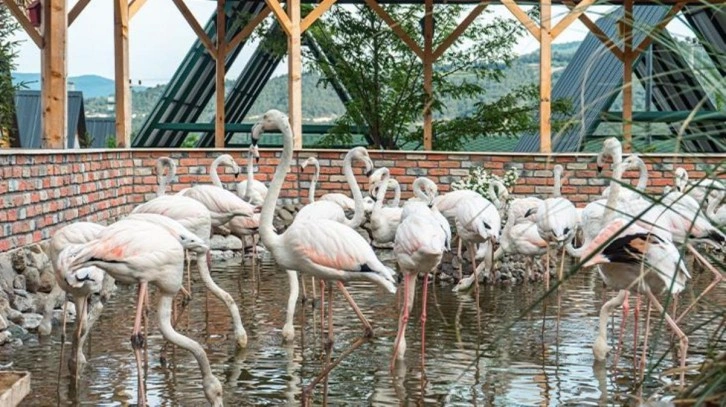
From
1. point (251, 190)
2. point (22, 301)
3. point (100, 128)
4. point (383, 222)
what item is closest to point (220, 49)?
point (251, 190)

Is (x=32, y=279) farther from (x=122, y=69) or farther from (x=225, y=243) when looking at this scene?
(x=122, y=69)

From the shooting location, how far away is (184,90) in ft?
75.0

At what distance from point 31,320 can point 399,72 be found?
43.7 feet

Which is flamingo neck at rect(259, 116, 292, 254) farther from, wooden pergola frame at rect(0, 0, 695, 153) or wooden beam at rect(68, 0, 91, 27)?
wooden beam at rect(68, 0, 91, 27)

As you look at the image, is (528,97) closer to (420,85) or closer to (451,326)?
(420,85)

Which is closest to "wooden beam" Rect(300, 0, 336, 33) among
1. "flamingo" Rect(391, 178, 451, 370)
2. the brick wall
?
the brick wall

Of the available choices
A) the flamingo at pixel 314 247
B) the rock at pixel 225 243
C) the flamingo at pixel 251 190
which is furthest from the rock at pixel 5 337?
the rock at pixel 225 243

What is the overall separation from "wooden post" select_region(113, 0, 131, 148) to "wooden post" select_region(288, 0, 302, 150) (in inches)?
82.9

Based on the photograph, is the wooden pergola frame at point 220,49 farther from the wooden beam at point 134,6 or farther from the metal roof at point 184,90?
the metal roof at point 184,90

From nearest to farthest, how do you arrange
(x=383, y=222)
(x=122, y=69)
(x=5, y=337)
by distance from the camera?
(x=5, y=337) < (x=383, y=222) < (x=122, y=69)

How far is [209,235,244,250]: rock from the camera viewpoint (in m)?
16.2

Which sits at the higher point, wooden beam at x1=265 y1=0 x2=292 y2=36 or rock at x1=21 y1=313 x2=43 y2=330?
wooden beam at x1=265 y1=0 x2=292 y2=36

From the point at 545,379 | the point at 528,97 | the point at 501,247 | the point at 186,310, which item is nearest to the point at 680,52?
the point at 545,379

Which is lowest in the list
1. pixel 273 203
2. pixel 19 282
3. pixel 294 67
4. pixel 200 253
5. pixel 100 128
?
pixel 19 282
